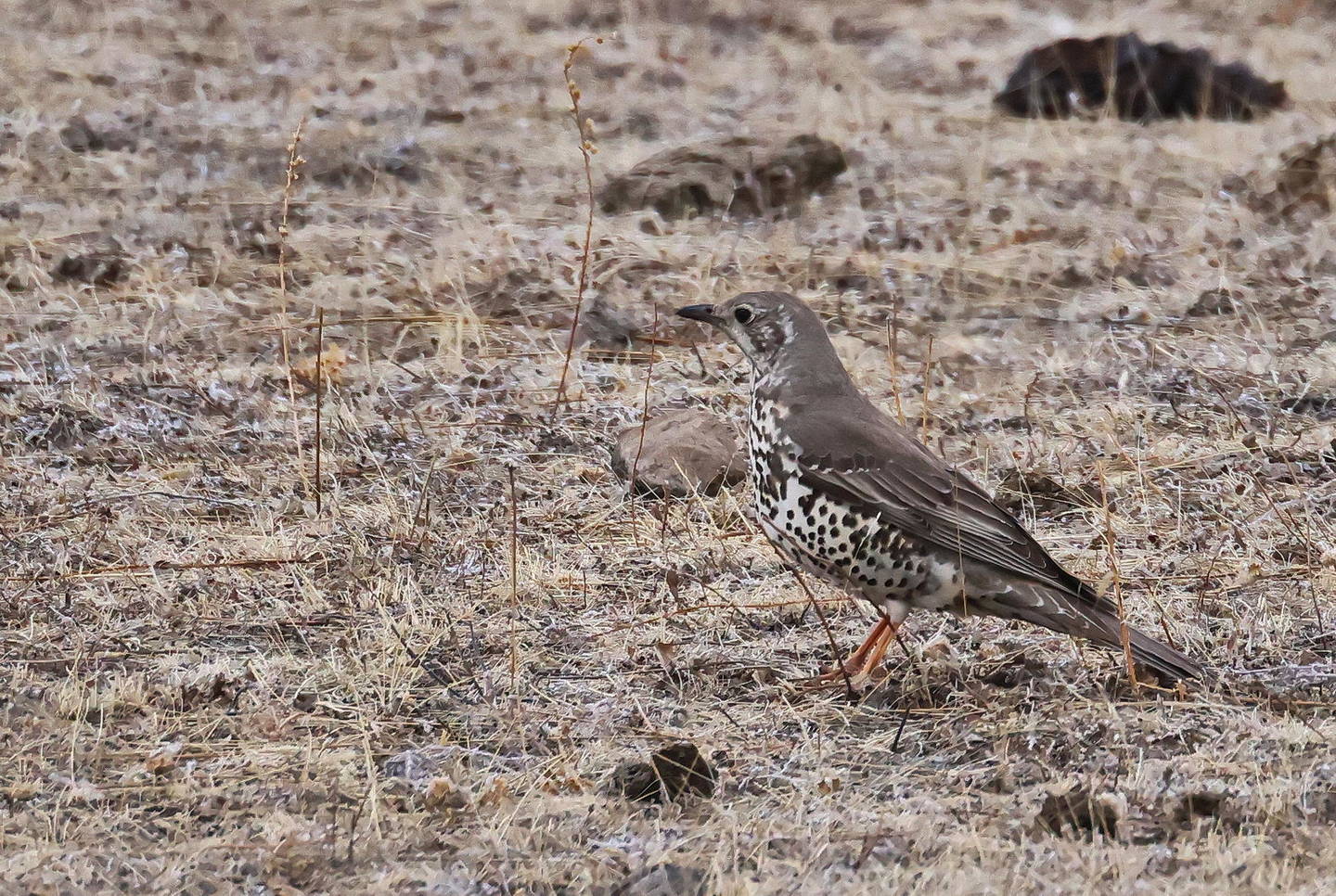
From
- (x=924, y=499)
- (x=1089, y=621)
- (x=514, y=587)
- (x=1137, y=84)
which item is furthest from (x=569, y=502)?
(x=1137, y=84)

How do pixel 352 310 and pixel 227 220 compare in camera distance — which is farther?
pixel 227 220

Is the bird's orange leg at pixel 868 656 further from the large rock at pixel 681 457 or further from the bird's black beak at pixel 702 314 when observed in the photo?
the large rock at pixel 681 457

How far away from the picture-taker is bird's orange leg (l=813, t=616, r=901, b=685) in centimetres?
491

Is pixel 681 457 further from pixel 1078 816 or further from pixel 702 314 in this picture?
pixel 1078 816

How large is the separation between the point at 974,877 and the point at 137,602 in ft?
9.27

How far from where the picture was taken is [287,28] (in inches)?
591

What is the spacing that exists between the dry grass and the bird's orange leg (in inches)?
4.0

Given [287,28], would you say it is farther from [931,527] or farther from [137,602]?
[931,527]

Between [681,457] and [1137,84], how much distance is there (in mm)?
7647

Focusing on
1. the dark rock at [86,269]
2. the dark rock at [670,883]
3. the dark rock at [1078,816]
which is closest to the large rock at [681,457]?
the dark rock at [1078,816]

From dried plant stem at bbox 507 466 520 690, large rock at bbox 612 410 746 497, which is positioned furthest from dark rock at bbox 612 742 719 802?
large rock at bbox 612 410 746 497

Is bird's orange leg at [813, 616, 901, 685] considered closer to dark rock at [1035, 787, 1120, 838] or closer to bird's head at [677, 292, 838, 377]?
bird's head at [677, 292, 838, 377]

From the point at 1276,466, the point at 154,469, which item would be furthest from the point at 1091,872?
the point at 154,469

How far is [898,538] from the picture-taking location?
487cm
